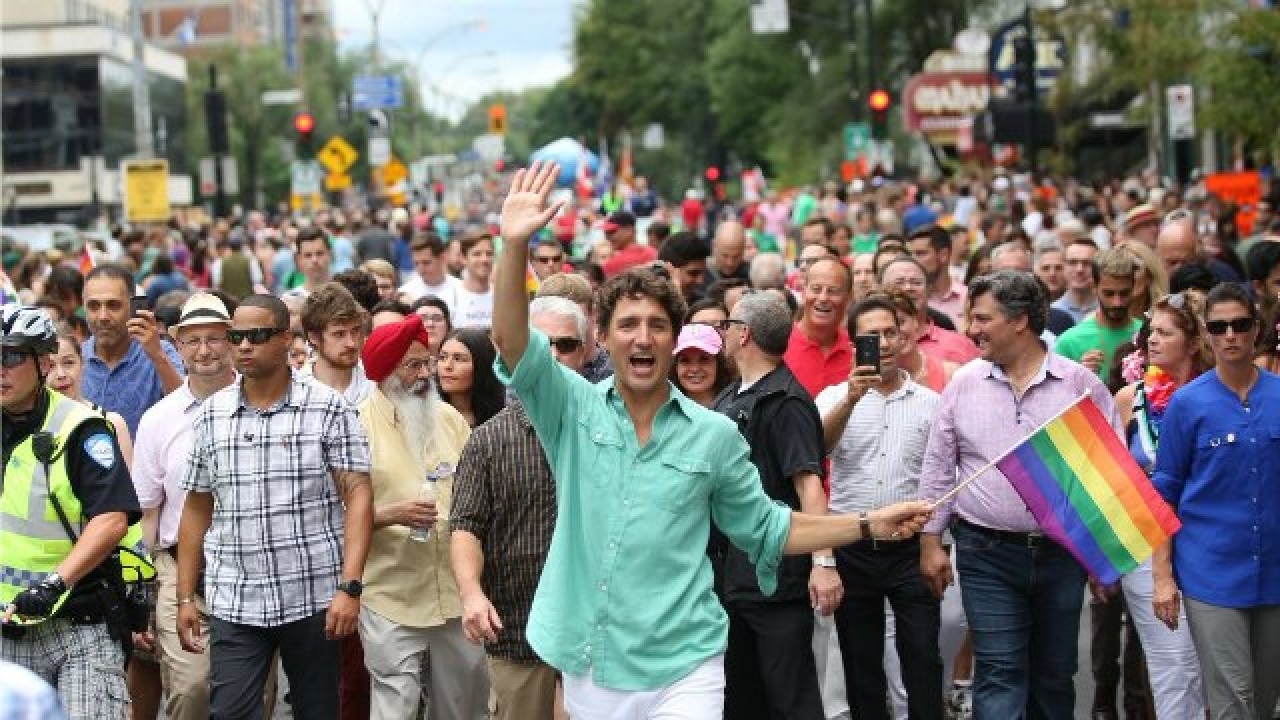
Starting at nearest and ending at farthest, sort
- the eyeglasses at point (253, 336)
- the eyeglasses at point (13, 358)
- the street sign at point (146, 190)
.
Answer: the eyeglasses at point (13, 358)
the eyeglasses at point (253, 336)
the street sign at point (146, 190)

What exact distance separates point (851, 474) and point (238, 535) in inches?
101

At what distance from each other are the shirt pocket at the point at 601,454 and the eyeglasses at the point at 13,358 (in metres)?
2.15

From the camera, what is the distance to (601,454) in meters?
6.37

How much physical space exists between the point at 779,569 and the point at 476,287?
747 centimetres

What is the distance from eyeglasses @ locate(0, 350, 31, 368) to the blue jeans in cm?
353

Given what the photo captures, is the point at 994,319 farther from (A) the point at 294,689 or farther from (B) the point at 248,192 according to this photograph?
(B) the point at 248,192

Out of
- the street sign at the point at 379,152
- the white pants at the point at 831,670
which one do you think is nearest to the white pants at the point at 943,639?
the white pants at the point at 831,670

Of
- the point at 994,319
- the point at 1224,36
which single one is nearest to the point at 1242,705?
the point at 994,319

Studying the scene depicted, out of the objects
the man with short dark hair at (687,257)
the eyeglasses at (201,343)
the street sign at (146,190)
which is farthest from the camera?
the street sign at (146,190)

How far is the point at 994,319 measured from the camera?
8.77 m

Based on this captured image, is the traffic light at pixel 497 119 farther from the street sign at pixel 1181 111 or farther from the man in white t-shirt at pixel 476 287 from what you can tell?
the man in white t-shirt at pixel 476 287

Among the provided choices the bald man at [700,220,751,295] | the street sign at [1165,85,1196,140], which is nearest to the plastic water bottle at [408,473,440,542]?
the bald man at [700,220,751,295]

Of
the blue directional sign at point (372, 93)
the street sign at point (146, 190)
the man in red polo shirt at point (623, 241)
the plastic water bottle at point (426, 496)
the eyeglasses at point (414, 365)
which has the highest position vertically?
the blue directional sign at point (372, 93)

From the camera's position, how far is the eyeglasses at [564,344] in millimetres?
8523
